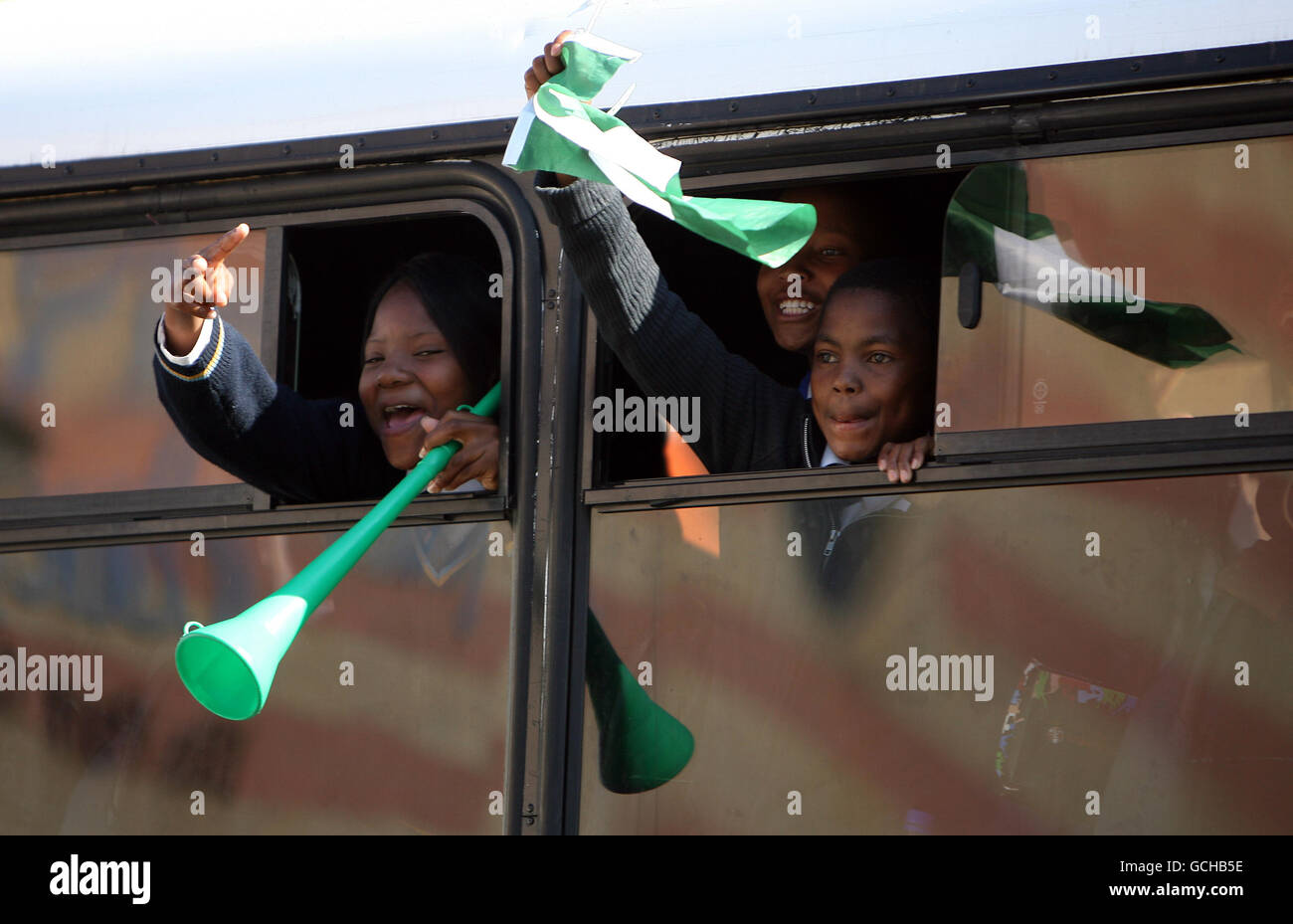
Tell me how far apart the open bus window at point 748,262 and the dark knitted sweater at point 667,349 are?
4cm

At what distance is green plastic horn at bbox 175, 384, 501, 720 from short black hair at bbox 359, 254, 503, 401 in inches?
20.3

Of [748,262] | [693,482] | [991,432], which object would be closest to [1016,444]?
[991,432]

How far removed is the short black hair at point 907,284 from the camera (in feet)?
8.85

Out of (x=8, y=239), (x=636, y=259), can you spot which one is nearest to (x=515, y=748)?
(x=636, y=259)

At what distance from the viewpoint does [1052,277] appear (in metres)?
2.40

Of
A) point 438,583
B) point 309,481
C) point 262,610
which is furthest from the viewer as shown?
point 309,481

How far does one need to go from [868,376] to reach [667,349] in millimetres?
329

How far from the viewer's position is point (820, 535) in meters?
2.42

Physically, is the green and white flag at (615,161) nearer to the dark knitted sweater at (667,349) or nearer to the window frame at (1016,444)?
the dark knitted sweater at (667,349)

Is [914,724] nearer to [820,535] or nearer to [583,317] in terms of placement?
[820,535]

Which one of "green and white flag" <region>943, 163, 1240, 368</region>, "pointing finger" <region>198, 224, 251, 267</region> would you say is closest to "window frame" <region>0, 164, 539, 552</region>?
"pointing finger" <region>198, 224, 251, 267</region>

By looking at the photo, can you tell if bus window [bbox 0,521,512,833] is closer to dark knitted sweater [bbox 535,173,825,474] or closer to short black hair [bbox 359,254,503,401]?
dark knitted sweater [bbox 535,173,825,474]

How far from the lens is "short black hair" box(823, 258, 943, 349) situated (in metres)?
2.70

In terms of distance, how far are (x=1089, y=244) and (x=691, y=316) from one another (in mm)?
648
